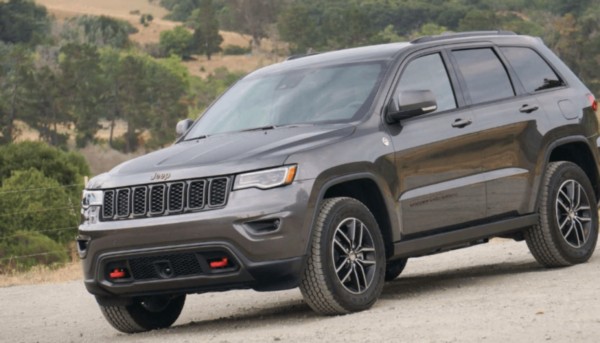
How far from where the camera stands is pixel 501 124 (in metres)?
10.4

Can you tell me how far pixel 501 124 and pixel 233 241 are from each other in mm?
2833

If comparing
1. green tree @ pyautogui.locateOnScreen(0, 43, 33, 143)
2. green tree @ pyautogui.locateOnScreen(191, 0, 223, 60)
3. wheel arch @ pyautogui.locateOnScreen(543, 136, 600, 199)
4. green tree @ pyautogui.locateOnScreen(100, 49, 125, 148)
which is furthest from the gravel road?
green tree @ pyautogui.locateOnScreen(191, 0, 223, 60)

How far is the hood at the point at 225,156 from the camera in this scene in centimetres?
864

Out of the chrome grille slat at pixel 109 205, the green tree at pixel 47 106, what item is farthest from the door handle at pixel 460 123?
the green tree at pixel 47 106

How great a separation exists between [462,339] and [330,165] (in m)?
1.95

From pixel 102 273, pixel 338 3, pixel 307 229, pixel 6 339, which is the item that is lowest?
pixel 338 3

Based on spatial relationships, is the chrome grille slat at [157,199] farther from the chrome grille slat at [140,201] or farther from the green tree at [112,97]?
the green tree at [112,97]

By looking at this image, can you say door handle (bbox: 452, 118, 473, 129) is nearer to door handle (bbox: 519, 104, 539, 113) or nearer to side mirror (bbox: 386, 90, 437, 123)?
side mirror (bbox: 386, 90, 437, 123)

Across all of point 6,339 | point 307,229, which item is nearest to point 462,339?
point 307,229

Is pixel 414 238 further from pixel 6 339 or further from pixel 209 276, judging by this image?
pixel 6 339

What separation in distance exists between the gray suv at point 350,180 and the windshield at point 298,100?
0.01 m

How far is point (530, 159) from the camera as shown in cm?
1062

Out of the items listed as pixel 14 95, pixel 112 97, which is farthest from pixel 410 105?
pixel 112 97

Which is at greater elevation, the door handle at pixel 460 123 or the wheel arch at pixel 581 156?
the door handle at pixel 460 123
